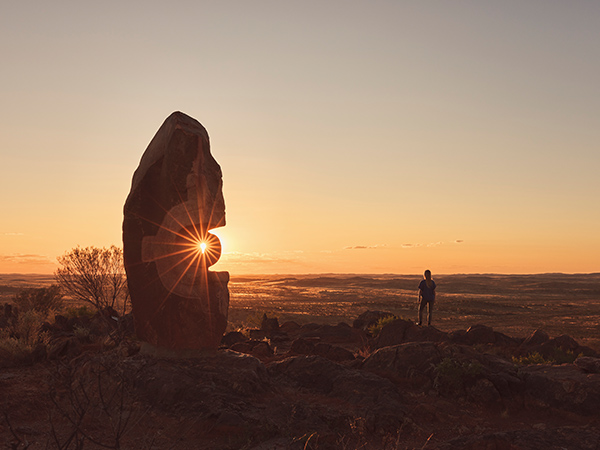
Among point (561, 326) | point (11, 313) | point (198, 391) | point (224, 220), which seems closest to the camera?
point (198, 391)

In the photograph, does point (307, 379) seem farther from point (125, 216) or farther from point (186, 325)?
point (125, 216)

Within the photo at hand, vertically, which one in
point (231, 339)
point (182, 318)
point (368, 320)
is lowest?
point (231, 339)

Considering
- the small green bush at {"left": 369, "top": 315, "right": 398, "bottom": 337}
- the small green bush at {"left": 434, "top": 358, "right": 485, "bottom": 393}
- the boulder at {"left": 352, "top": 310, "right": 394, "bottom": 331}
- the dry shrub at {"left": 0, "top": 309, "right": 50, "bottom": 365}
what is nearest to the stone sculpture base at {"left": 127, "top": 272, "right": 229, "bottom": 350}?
the dry shrub at {"left": 0, "top": 309, "right": 50, "bottom": 365}

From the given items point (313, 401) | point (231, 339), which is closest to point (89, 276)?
point (231, 339)

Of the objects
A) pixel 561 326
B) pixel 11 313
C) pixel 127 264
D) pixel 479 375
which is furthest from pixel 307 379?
pixel 561 326

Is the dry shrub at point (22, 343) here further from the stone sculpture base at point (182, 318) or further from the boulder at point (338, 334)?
the boulder at point (338, 334)

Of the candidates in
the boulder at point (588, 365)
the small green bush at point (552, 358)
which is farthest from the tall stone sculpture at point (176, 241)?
the small green bush at point (552, 358)

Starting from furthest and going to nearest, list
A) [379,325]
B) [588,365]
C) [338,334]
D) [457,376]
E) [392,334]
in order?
1. [379,325]
2. [338,334]
3. [392,334]
4. [588,365]
5. [457,376]

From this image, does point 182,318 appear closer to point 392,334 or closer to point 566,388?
point 392,334

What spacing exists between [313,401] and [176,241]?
178 inches

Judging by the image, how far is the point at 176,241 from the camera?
34.3ft

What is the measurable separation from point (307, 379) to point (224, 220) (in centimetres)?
407

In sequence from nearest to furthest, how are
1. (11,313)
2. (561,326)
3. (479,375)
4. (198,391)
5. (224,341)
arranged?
(198,391), (479,375), (224,341), (11,313), (561,326)

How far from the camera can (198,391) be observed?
29.5 ft
